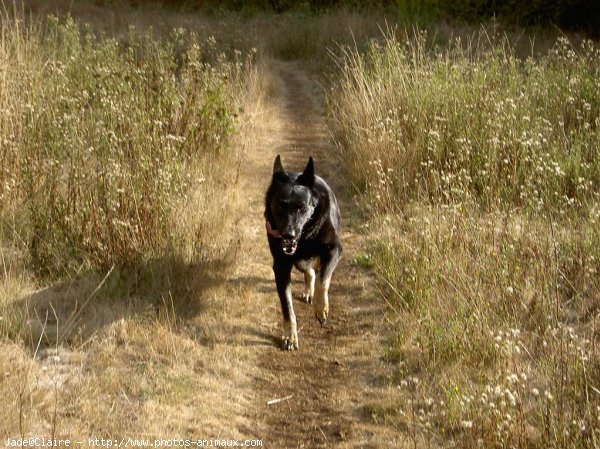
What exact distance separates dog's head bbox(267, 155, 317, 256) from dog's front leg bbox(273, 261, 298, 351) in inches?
5.7

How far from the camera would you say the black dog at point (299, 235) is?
20.0ft

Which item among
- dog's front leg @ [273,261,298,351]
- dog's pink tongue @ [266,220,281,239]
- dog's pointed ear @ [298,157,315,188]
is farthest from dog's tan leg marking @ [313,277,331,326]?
dog's pointed ear @ [298,157,315,188]

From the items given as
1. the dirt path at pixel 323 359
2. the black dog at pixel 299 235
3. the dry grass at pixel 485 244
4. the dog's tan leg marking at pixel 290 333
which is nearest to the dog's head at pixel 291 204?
the black dog at pixel 299 235

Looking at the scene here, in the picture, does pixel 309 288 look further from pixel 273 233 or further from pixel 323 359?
pixel 323 359

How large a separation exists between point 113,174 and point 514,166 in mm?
3820

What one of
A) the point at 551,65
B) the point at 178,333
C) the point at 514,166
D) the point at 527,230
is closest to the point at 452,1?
the point at 551,65

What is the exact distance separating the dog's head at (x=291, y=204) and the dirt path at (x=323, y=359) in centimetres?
74

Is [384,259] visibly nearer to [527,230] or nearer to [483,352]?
[527,230]

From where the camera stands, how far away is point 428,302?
5922mm

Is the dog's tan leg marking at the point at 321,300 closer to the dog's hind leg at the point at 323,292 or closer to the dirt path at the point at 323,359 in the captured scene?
the dog's hind leg at the point at 323,292

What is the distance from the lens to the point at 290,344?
6020 mm

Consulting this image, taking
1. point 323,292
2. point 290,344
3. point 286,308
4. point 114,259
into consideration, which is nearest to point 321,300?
point 323,292

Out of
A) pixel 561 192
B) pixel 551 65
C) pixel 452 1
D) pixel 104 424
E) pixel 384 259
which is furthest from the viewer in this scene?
pixel 452 1

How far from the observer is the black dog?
608 centimetres
